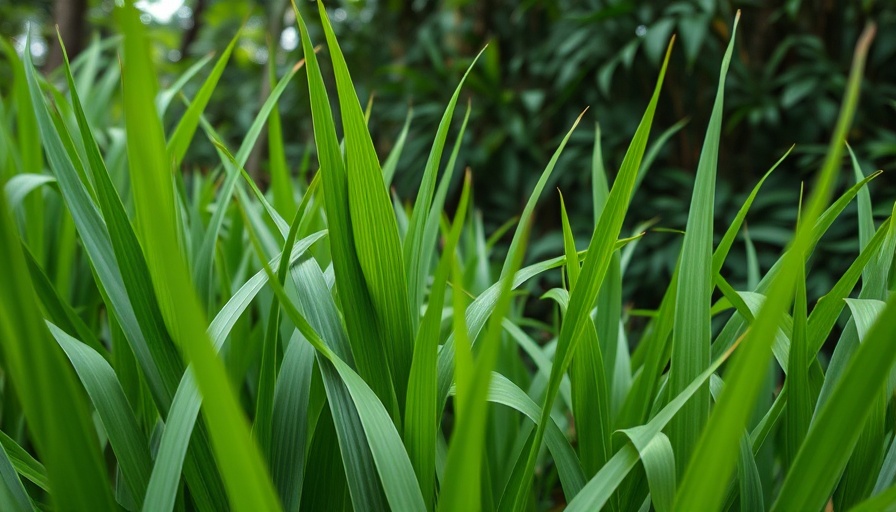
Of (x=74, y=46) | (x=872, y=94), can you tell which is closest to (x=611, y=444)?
(x=872, y=94)

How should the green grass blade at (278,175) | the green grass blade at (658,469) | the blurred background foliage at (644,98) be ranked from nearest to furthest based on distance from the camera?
1. the green grass blade at (658,469)
2. the green grass blade at (278,175)
3. the blurred background foliage at (644,98)

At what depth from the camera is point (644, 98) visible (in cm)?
156

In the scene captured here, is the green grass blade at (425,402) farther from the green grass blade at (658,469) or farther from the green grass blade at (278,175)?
the green grass blade at (278,175)

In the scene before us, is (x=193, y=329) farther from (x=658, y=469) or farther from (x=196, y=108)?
(x=196, y=108)

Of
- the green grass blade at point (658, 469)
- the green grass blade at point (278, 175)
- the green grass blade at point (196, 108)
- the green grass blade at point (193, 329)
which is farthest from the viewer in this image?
the green grass blade at point (278, 175)

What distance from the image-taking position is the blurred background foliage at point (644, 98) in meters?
1.31

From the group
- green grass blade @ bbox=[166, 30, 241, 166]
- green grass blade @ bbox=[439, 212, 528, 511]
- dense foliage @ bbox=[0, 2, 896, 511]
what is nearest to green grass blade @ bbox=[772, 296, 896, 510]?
dense foliage @ bbox=[0, 2, 896, 511]

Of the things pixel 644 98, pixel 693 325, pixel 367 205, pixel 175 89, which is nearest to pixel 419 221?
pixel 367 205

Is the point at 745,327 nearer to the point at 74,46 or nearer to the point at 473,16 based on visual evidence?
the point at 74,46

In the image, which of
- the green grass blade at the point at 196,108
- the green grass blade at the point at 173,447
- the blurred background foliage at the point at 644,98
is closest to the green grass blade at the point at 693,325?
the green grass blade at the point at 173,447

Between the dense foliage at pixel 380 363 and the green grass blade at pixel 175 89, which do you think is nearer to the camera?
the dense foliage at pixel 380 363

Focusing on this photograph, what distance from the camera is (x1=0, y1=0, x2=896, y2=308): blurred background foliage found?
4.31 feet

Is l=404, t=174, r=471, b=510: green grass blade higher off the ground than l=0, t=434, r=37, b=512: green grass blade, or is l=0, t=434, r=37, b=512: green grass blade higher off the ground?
l=404, t=174, r=471, b=510: green grass blade

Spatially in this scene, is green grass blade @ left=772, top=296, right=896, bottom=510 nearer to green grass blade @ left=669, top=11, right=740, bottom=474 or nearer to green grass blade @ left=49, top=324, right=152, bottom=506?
green grass blade @ left=669, top=11, right=740, bottom=474
